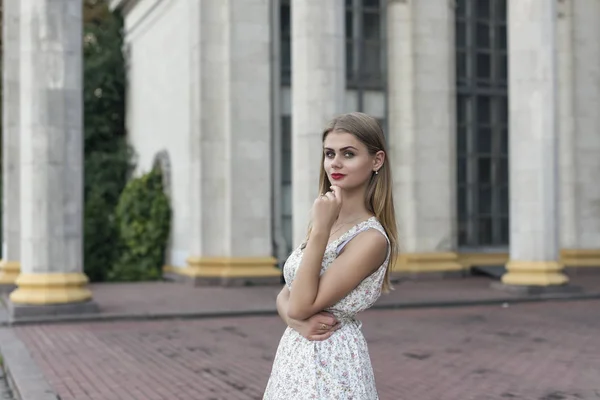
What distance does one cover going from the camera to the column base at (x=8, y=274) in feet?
56.3

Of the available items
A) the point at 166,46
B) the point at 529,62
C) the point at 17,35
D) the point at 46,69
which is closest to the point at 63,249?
the point at 46,69

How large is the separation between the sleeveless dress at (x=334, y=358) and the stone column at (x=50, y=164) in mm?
10662

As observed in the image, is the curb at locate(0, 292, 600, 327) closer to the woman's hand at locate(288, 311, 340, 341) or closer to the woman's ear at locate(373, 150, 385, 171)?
the woman's hand at locate(288, 311, 340, 341)

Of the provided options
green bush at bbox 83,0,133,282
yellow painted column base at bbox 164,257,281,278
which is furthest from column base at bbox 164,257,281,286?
green bush at bbox 83,0,133,282

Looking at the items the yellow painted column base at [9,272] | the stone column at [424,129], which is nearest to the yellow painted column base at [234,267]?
the stone column at [424,129]

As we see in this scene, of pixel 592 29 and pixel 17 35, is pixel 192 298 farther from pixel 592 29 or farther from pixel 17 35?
pixel 592 29

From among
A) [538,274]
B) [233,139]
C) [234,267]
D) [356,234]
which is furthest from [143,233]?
[356,234]

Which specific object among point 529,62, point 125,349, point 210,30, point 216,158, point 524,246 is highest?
point 210,30

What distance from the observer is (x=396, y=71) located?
2066 centimetres

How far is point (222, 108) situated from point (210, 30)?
5.85 feet

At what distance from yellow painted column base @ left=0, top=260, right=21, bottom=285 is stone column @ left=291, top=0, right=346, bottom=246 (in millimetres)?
5946

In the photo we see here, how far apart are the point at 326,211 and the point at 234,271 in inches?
624

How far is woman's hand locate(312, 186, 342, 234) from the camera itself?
2.95 meters

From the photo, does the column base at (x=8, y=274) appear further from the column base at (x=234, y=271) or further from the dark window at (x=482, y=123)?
the dark window at (x=482, y=123)
